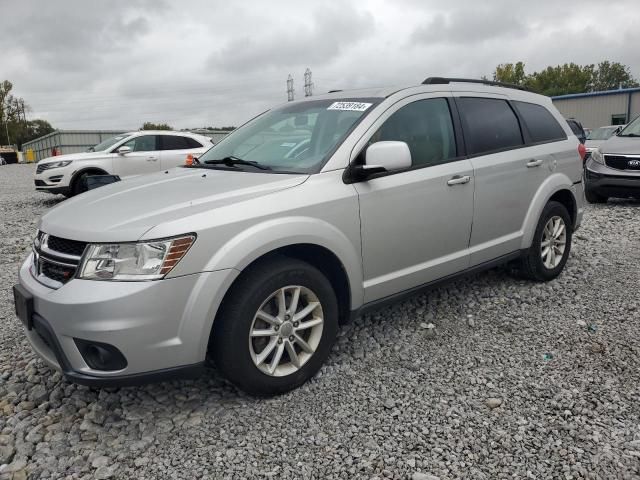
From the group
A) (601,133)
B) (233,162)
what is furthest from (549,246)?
(601,133)

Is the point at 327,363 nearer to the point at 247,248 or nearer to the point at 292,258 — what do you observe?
the point at 292,258

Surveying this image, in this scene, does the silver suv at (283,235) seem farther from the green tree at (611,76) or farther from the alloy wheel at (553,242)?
the green tree at (611,76)

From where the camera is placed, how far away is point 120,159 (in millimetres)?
11852

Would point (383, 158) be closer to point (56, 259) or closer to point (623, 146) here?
point (56, 259)

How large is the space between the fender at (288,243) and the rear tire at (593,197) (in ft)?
25.3

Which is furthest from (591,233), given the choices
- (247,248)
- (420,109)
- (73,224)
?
(73,224)

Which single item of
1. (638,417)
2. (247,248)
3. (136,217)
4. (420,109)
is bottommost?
(638,417)

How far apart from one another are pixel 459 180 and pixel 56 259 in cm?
258

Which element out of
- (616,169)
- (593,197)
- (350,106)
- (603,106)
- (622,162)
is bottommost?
(593,197)

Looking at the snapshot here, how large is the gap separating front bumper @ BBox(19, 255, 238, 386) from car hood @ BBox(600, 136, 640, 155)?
8470 mm

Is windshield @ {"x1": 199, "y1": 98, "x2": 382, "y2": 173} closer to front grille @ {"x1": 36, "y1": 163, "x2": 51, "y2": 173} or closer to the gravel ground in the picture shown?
the gravel ground

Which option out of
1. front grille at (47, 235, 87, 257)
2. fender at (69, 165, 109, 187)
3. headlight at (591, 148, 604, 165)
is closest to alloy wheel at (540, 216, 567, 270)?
front grille at (47, 235, 87, 257)

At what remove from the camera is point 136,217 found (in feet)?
8.80

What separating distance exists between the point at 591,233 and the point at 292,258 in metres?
5.49
